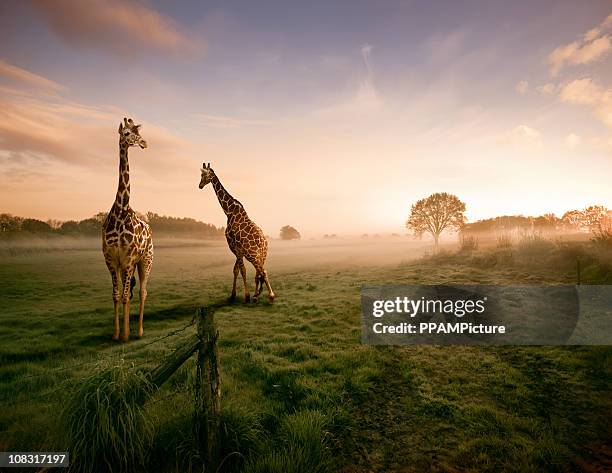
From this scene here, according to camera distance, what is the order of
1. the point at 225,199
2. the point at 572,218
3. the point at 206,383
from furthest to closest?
the point at 572,218 < the point at 225,199 < the point at 206,383

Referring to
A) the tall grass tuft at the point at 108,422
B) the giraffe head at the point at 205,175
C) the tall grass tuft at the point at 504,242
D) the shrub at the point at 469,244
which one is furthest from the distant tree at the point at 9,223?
the tall grass tuft at the point at 504,242

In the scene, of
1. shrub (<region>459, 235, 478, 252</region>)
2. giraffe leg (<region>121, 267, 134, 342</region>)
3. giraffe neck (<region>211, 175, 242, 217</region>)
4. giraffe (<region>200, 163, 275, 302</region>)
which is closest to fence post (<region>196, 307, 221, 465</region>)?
giraffe leg (<region>121, 267, 134, 342</region>)

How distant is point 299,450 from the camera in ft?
12.0

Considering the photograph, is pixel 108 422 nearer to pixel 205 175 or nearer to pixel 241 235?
pixel 241 235

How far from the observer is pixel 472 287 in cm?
1305

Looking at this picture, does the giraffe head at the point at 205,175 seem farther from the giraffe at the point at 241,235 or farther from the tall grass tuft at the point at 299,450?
the tall grass tuft at the point at 299,450

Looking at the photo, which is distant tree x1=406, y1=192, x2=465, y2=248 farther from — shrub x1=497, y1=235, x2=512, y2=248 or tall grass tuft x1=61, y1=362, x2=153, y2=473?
tall grass tuft x1=61, y1=362, x2=153, y2=473

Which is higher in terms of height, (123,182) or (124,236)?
(123,182)

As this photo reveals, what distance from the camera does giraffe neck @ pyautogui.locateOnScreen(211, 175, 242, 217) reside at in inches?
496

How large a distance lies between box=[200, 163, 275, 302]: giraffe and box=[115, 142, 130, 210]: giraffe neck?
150 inches

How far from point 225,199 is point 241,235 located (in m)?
1.83

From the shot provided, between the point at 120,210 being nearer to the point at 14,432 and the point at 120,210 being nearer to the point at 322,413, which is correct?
the point at 14,432

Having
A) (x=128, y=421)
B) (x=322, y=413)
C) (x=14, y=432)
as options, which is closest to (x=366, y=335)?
(x=322, y=413)

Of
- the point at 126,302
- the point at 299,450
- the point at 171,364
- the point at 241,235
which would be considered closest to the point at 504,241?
the point at 241,235
